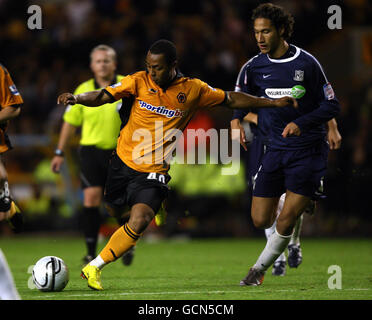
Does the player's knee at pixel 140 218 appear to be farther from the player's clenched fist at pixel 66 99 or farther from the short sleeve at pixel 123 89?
the player's clenched fist at pixel 66 99

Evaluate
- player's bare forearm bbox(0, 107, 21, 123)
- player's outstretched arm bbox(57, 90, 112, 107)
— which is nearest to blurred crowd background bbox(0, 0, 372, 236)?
player's outstretched arm bbox(57, 90, 112, 107)

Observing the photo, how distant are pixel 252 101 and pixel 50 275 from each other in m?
2.12

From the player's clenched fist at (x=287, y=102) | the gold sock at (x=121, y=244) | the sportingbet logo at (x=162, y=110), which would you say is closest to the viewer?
the player's clenched fist at (x=287, y=102)

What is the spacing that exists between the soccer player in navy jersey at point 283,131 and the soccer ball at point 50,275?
1532 millimetres

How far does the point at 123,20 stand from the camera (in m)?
17.1

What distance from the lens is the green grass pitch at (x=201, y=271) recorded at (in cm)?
609

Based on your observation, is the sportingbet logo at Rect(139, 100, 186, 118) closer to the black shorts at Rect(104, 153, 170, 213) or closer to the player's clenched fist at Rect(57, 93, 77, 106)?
the black shorts at Rect(104, 153, 170, 213)

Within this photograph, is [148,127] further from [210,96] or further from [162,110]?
[210,96]

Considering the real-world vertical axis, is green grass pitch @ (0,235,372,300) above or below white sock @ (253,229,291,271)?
below

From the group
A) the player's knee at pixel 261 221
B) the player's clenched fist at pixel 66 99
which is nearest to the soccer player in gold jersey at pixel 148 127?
the player's clenched fist at pixel 66 99

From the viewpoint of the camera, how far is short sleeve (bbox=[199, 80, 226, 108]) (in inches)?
262

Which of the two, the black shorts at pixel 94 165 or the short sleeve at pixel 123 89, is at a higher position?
the short sleeve at pixel 123 89

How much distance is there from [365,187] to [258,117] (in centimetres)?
608

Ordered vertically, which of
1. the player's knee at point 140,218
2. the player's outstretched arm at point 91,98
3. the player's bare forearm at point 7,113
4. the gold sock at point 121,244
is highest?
the player's outstretched arm at point 91,98
